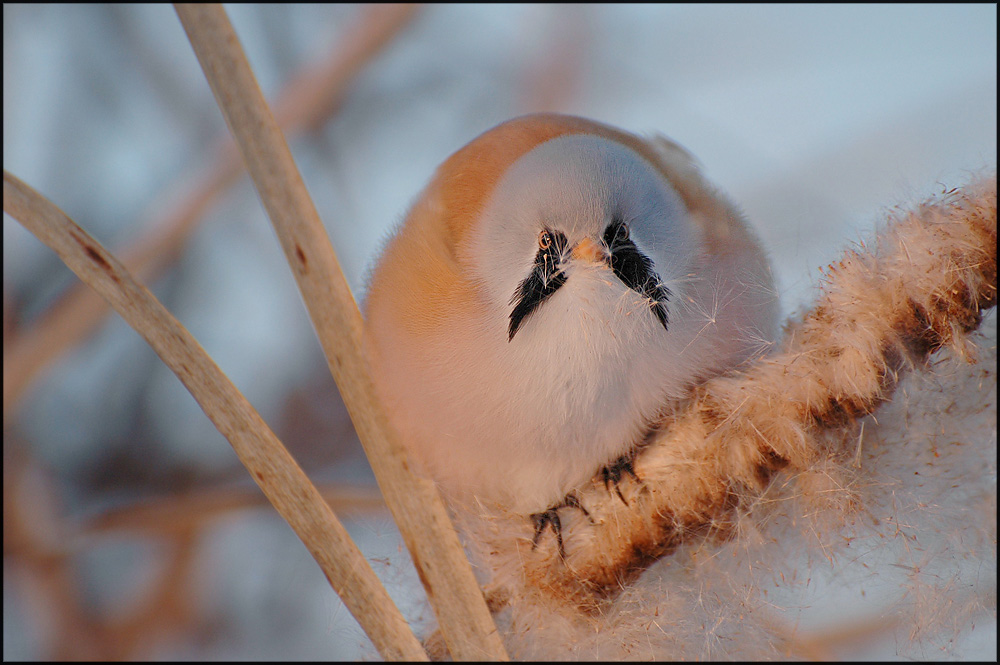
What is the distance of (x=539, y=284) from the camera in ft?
1.55

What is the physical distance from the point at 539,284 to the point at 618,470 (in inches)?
6.2

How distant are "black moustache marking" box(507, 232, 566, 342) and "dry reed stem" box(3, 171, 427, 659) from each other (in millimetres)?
190

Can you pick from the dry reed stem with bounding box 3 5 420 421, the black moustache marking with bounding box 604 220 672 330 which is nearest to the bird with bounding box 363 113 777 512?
the black moustache marking with bounding box 604 220 672 330

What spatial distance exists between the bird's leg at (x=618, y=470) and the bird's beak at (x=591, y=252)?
0.52ft

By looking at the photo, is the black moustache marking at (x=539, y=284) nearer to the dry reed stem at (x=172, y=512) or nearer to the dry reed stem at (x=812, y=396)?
the dry reed stem at (x=812, y=396)

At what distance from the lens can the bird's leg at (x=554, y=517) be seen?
51 centimetres

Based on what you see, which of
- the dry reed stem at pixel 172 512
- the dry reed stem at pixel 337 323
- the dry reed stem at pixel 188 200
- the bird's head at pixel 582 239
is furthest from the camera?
the dry reed stem at pixel 172 512

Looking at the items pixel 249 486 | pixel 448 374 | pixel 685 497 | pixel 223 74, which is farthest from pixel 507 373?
pixel 249 486

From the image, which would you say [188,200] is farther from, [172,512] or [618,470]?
[618,470]

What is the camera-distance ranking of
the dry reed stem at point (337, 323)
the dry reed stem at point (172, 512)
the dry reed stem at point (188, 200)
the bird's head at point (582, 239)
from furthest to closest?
1. the dry reed stem at point (172, 512)
2. the dry reed stem at point (188, 200)
3. the bird's head at point (582, 239)
4. the dry reed stem at point (337, 323)

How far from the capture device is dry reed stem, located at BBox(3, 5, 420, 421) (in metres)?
0.88

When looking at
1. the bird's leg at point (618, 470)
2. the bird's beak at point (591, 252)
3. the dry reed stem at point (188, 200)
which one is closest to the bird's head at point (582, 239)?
the bird's beak at point (591, 252)

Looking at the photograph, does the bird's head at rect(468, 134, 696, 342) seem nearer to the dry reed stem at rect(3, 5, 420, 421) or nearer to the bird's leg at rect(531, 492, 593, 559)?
the bird's leg at rect(531, 492, 593, 559)

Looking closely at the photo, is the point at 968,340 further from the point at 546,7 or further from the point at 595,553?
the point at 546,7
